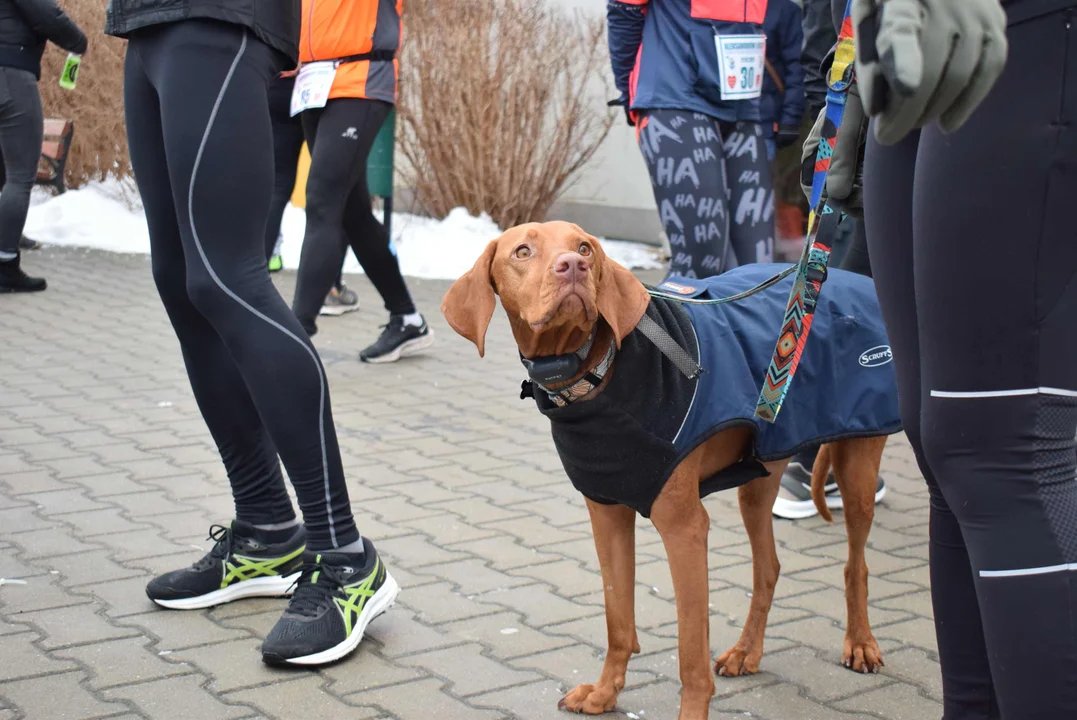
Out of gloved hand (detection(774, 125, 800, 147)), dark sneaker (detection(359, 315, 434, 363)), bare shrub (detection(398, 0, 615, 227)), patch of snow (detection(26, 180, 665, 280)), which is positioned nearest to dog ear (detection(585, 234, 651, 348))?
gloved hand (detection(774, 125, 800, 147))

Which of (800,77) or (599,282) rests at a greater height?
(800,77)

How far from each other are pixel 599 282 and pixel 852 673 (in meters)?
1.21

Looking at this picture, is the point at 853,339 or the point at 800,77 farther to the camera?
the point at 800,77

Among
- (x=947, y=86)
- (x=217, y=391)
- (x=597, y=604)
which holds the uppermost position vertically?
(x=947, y=86)

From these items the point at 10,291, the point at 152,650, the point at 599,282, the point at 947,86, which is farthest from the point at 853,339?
the point at 10,291

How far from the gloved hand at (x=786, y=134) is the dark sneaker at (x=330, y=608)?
107 inches

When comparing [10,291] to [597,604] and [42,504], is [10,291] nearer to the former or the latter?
[42,504]

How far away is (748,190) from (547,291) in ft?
7.56

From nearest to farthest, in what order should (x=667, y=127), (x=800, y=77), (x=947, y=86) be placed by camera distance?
(x=947, y=86), (x=667, y=127), (x=800, y=77)

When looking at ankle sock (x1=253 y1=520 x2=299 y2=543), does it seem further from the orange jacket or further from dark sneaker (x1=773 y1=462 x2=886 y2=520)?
the orange jacket

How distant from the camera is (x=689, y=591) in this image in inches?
104

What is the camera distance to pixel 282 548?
3426mm

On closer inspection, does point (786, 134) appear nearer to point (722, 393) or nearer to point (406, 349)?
point (722, 393)

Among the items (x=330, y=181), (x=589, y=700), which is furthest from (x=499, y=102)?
(x=589, y=700)
